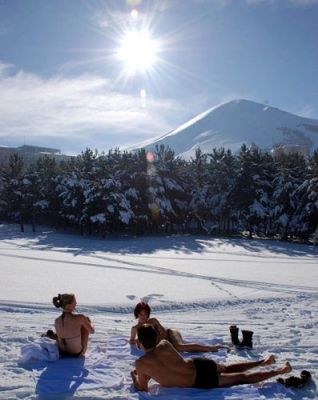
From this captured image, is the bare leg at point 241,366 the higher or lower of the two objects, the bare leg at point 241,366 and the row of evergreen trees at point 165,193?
the lower

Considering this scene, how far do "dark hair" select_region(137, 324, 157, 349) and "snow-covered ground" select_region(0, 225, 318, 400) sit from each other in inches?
27.9

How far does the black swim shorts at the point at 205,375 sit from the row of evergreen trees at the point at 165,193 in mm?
28828

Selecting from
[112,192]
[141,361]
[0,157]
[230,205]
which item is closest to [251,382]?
[141,361]

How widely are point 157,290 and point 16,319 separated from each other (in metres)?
4.59

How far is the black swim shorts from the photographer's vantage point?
14.7ft

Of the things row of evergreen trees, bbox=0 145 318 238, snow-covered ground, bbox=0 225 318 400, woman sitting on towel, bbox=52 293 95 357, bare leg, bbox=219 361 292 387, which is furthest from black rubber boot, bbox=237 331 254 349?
row of evergreen trees, bbox=0 145 318 238

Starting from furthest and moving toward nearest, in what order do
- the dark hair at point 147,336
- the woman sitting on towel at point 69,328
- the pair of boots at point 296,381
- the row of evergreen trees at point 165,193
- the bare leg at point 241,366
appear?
the row of evergreen trees at point 165,193 → the woman sitting on towel at point 69,328 → the bare leg at point 241,366 → the pair of boots at point 296,381 → the dark hair at point 147,336

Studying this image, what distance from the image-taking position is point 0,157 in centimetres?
9969

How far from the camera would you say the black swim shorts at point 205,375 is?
176 inches

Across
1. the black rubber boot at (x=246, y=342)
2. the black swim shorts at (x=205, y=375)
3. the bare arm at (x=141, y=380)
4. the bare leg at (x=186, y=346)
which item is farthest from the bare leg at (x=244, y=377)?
the black rubber boot at (x=246, y=342)

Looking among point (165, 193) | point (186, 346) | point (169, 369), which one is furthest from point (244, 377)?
point (165, 193)

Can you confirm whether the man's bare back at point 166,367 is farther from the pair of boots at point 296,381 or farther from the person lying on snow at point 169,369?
the pair of boots at point 296,381

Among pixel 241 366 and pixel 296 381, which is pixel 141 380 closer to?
pixel 241 366

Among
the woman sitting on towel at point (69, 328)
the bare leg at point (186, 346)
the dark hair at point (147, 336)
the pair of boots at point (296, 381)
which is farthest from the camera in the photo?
the bare leg at point (186, 346)
